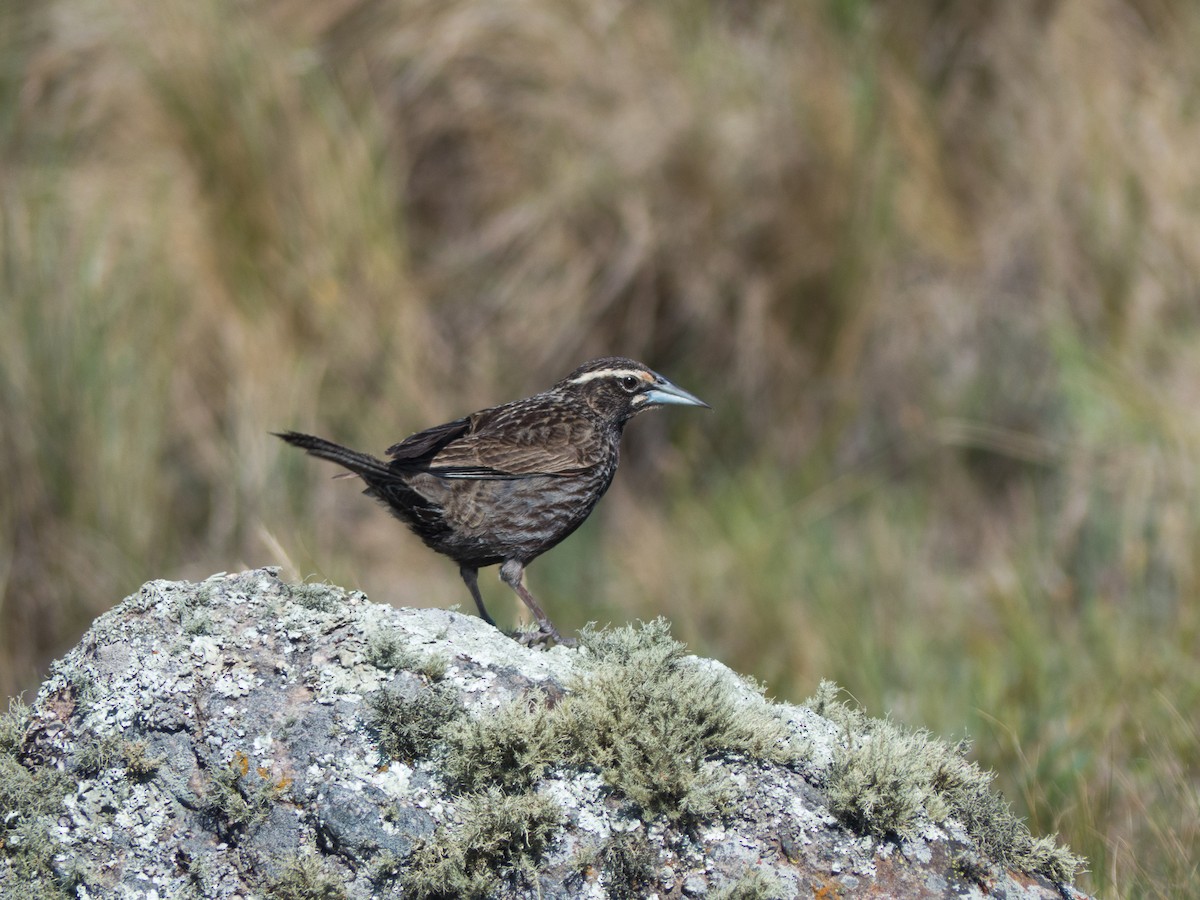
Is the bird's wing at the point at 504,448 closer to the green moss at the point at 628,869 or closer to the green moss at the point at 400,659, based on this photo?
the green moss at the point at 400,659

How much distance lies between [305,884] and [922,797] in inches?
52.8

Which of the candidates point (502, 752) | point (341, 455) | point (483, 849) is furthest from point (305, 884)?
point (341, 455)

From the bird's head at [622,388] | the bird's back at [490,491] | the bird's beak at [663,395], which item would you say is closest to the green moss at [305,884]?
the bird's back at [490,491]

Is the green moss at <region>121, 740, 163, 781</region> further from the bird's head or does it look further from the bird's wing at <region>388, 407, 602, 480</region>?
the bird's head

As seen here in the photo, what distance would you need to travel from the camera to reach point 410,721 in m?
3.10

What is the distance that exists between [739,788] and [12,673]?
5.44 m

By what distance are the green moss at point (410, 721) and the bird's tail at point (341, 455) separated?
105 centimetres

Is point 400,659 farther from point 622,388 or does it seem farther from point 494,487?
point 622,388

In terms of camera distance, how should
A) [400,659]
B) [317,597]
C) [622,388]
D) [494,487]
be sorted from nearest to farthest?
[400,659] < [317,597] < [494,487] < [622,388]

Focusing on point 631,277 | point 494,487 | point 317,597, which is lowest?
point 631,277

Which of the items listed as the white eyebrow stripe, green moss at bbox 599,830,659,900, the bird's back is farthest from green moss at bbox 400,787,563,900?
the white eyebrow stripe

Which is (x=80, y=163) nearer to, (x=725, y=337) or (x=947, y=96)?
(x=725, y=337)

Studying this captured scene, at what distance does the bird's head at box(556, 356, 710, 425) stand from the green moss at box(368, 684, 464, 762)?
2.29 m

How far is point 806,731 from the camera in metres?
3.30
